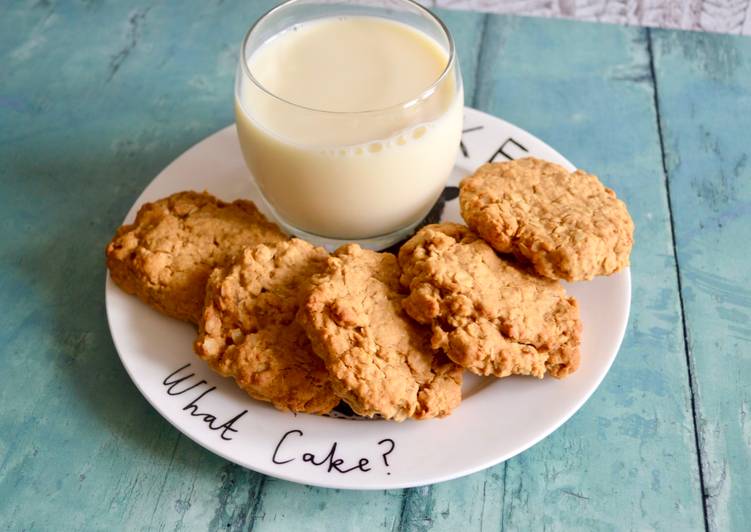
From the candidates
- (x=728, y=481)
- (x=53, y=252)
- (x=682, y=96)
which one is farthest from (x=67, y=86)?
(x=728, y=481)

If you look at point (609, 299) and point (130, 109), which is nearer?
point (609, 299)

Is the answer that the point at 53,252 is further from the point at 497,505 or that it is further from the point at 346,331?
the point at 497,505

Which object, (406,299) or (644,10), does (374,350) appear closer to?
(406,299)

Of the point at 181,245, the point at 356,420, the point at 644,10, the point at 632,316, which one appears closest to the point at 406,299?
the point at 356,420

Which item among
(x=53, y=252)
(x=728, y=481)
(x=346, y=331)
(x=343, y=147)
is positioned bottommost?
(x=728, y=481)

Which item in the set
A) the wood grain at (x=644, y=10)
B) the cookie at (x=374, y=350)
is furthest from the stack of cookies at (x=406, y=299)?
the wood grain at (x=644, y=10)

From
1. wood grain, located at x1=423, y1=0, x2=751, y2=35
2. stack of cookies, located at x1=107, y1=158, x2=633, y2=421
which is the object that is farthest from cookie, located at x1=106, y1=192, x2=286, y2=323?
wood grain, located at x1=423, y1=0, x2=751, y2=35

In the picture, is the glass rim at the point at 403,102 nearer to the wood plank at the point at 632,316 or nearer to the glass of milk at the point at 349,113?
the glass of milk at the point at 349,113

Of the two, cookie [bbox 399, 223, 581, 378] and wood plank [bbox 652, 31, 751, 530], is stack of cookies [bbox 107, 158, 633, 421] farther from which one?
wood plank [bbox 652, 31, 751, 530]
